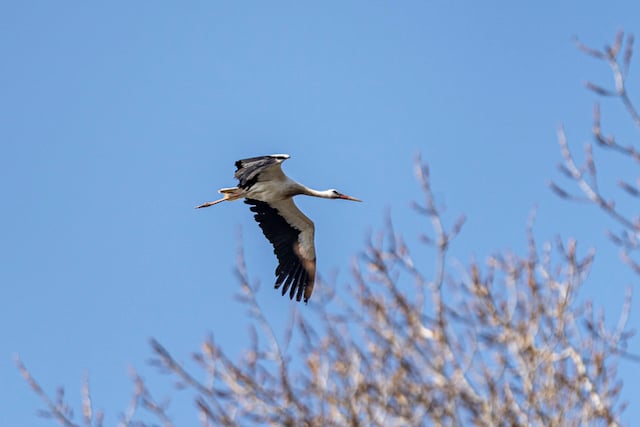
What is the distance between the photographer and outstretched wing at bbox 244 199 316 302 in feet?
50.3

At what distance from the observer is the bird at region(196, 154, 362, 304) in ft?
50.0

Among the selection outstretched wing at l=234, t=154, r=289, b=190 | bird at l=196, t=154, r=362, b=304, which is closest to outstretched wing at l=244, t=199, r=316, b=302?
bird at l=196, t=154, r=362, b=304

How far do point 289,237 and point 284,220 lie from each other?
0.26 meters

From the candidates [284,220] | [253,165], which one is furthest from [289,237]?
[253,165]

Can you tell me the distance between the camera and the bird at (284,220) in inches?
600

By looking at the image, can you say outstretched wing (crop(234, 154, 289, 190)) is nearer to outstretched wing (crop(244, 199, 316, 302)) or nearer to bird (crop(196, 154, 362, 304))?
bird (crop(196, 154, 362, 304))

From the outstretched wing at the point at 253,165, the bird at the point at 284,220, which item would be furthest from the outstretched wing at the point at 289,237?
the outstretched wing at the point at 253,165

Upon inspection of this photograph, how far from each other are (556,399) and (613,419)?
369 millimetres

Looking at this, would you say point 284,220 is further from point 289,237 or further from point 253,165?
point 253,165

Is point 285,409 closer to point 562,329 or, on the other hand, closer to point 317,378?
point 317,378

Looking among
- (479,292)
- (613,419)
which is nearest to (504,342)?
(479,292)

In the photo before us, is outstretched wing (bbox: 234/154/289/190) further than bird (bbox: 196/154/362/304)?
No

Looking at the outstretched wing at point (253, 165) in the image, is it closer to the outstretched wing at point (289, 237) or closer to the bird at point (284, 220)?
the bird at point (284, 220)

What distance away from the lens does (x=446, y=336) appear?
7082 mm
